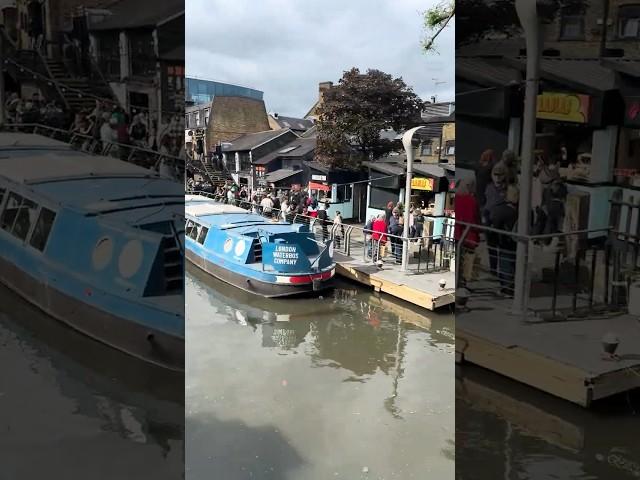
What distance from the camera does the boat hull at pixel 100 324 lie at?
888mm

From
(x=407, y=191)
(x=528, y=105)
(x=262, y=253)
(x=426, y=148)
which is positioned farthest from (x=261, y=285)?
(x=528, y=105)

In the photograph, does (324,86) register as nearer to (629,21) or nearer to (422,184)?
(422,184)

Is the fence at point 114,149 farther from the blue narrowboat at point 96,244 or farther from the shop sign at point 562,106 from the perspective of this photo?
the shop sign at point 562,106

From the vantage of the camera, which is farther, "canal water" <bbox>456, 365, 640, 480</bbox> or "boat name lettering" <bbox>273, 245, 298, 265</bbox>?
"boat name lettering" <bbox>273, 245, 298, 265</bbox>

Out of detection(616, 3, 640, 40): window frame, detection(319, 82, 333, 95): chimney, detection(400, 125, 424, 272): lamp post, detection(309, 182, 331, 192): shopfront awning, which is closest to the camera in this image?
detection(616, 3, 640, 40): window frame

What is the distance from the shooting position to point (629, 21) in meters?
0.76

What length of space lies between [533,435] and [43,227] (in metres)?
0.95

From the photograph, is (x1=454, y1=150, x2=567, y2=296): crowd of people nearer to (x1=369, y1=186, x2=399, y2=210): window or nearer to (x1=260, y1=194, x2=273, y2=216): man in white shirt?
(x1=369, y1=186, x2=399, y2=210): window

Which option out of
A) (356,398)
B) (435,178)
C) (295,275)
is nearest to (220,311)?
(295,275)

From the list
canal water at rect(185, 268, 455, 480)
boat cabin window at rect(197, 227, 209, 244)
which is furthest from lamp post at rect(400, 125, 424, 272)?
boat cabin window at rect(197, 227, 209, 244)

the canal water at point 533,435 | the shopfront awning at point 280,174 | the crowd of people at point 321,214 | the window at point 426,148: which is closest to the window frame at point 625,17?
the canal water at point 533,435

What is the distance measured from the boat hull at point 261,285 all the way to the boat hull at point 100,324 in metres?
3.63

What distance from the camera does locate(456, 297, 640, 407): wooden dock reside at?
2.71ft

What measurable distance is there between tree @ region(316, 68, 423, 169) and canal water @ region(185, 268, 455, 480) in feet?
4.24
